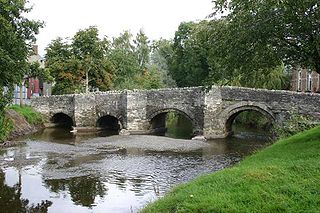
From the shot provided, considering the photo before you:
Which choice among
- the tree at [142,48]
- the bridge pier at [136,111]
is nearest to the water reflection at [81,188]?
the bridge pier at [136,111]

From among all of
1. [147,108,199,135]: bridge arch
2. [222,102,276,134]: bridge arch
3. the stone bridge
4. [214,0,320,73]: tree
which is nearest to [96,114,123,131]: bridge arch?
the stone bridge

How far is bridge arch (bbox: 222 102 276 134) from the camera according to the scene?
2906 centimetres

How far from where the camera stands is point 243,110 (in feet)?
101

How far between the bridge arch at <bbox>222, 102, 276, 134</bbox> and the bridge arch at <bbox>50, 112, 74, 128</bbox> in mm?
16133

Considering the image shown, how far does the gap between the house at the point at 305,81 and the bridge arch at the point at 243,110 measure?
224 inches

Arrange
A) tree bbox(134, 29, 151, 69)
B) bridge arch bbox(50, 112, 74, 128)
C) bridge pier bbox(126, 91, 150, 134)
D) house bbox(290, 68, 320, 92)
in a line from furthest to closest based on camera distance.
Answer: tree bbox(134, 29, 151, 69)
bridge arch bbox(50, 112, 74, 128)
bridge pier bbox(126, 91, 150, 134)
house bbox(290, 68, 320, 92)

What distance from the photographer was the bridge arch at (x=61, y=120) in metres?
40.4

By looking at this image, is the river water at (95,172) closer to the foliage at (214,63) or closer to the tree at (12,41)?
the tree at (12,41)

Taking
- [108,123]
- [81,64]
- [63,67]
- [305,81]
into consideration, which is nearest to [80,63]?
[81,64]

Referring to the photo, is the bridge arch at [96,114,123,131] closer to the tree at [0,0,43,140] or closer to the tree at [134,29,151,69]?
the tree at [0,0,43,140]

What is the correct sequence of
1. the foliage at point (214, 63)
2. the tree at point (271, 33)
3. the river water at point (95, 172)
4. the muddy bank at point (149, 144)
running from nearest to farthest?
the tree at point (271, 33)
the river water at point (95, 172)
the foliage at point (214, 63)
the muddy bank at point (149, 144)

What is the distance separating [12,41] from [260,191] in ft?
36.9

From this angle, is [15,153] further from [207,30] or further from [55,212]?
[207,30]

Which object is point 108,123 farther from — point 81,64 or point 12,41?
point 12,41
